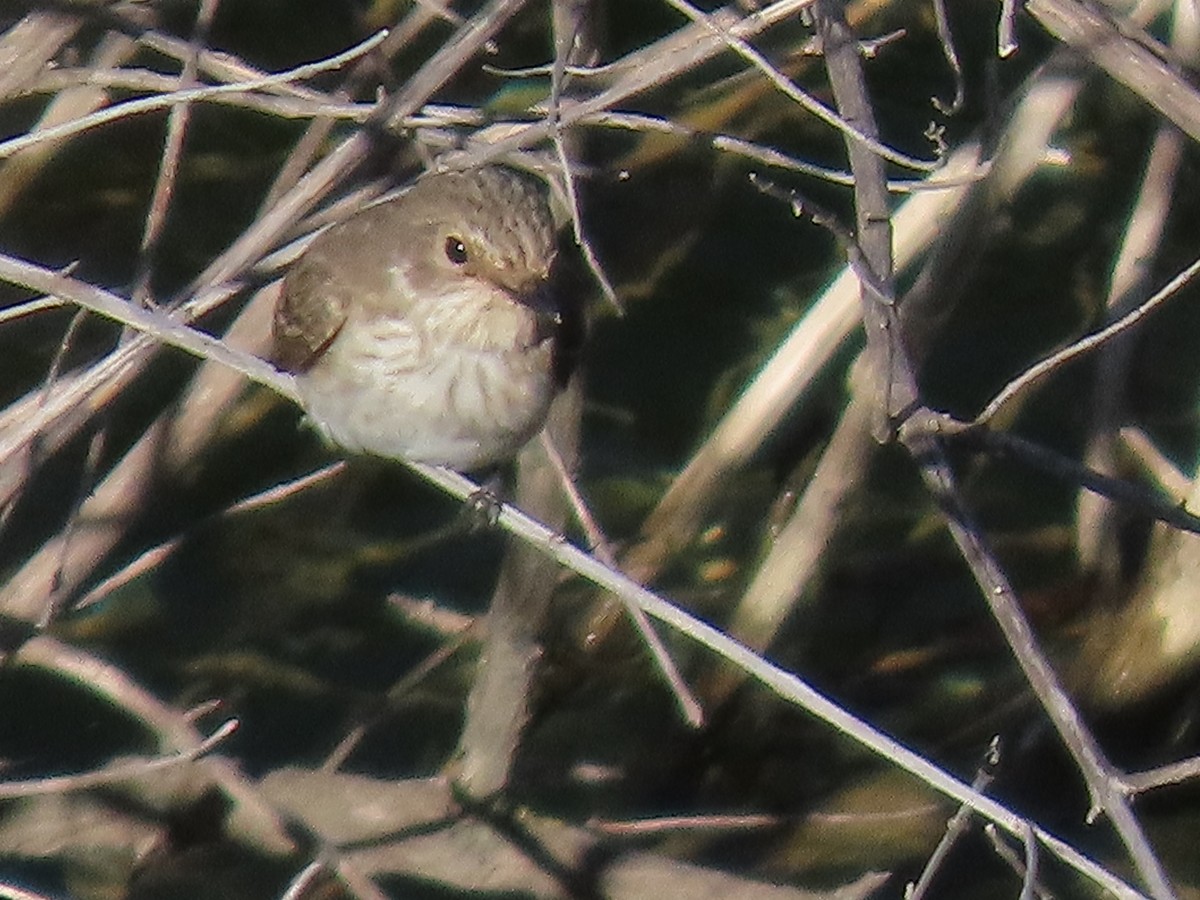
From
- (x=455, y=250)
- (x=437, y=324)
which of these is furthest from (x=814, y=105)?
(x=437, y=324)

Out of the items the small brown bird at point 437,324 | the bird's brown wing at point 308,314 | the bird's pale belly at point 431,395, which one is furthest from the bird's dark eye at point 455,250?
the bird's brown wing at point 308,314

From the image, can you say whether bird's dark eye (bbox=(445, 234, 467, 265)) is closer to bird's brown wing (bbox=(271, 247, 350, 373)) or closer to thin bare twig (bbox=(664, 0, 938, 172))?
bird's brown wing (bbox=(271, 247, 350, 373))

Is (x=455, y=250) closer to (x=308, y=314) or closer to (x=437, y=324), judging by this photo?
(x=437, y=324)

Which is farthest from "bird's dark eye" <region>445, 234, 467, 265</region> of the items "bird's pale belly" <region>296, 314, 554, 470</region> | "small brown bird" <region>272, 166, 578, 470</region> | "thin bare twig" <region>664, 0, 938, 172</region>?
"thin bare twig" <region>664, 0, 938, 172</region>

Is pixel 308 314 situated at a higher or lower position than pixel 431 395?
higher

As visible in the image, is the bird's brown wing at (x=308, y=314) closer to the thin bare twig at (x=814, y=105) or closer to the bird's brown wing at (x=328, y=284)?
the bird's brown wing at (x=328, y=284)

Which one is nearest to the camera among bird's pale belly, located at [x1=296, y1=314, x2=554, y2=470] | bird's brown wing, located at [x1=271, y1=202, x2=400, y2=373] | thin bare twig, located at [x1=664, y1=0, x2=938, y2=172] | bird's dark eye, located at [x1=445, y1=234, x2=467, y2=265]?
thin bare twig, located at [x1=664, y1=0, x2=938, y2=172]

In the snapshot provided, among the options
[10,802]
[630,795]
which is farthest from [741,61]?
[10,802]

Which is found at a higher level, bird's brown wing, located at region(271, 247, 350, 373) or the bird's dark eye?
bird's brown wing, located at region(271, 247, 350, 373)
